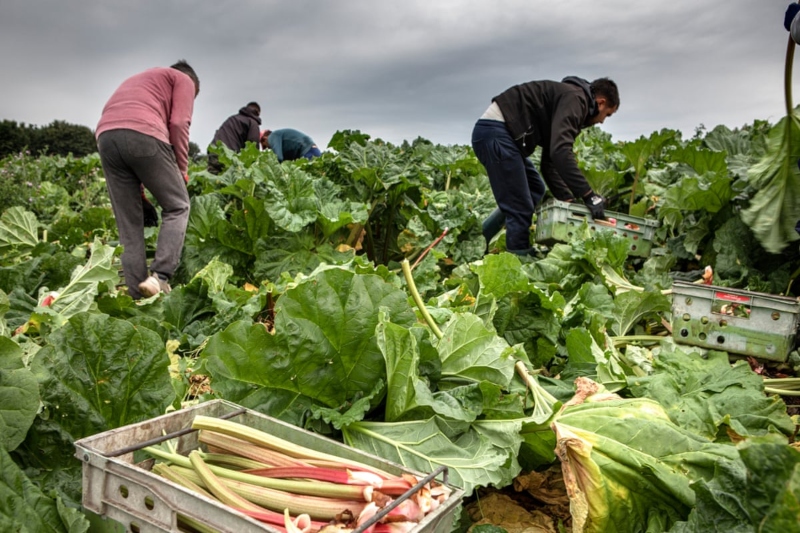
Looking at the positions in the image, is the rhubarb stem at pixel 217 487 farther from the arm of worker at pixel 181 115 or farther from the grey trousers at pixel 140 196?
the arm of worker at pixel 181 115

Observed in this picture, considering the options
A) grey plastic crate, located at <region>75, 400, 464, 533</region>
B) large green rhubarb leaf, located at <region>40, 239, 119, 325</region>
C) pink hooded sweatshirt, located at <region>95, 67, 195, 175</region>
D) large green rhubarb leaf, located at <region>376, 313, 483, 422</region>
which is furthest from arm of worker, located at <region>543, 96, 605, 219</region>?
grey plastic crate, located at <region>75, 400, 464, 533</region>

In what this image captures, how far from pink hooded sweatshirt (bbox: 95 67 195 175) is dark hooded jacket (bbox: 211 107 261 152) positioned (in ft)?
11.7

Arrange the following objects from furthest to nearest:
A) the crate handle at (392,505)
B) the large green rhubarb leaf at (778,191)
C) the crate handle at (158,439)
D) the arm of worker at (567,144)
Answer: the arm of worker at (567,144) → the large green rhubarb leaf at (778,191) → the crate handle at (158,439) → the crate handle at (392,505)

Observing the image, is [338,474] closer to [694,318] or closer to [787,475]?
[787,475]

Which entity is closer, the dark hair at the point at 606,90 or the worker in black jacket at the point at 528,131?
the worker in black jacket at the point at 528,131

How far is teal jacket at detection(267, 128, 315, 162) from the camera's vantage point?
820 centimetres

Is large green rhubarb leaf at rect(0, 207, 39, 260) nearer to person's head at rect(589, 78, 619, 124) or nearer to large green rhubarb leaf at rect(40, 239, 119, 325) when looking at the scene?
large green rhubarb leaf at rect(40, 239, 119, 325)

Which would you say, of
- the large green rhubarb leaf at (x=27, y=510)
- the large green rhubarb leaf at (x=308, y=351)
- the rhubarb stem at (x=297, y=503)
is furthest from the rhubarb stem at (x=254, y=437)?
the large green rhubarb leaf at (x=27, y=510)

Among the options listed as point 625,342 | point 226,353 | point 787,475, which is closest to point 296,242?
point 625,342

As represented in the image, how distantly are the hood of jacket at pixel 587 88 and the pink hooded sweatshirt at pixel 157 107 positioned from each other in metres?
3.11

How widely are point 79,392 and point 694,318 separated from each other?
8.96ft

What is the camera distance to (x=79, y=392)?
1.74 metres

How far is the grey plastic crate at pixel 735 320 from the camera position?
2852 millimetres

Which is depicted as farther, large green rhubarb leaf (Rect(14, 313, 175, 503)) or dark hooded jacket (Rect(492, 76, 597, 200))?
dark hooded jacket (Rect(492, 76, 597, 200))
